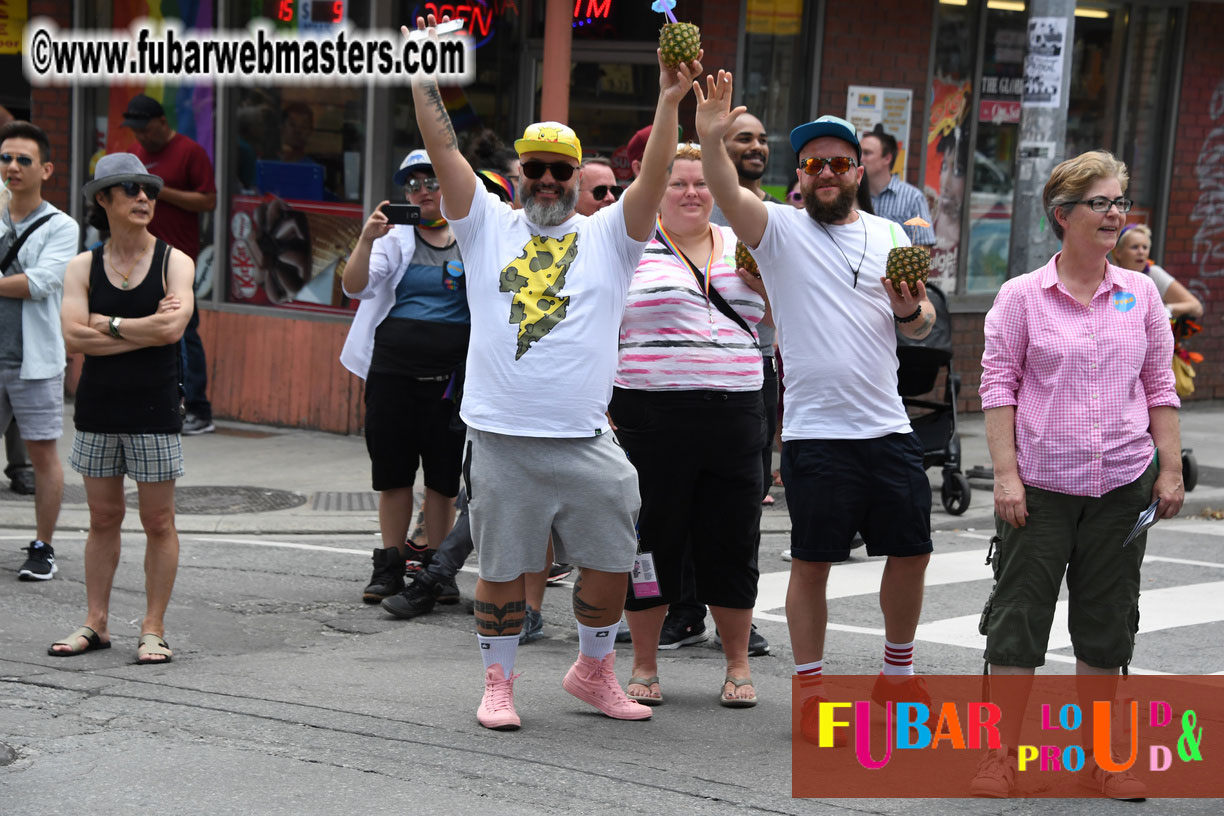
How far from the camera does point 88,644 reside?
6.56 meters

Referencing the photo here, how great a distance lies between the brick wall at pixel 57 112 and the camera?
1369cm

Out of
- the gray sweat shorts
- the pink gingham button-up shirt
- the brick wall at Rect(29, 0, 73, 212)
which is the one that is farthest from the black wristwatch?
the brick wall at Rect(29, 0, 73, 212)

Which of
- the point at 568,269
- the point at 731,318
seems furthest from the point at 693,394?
the point at 568,269

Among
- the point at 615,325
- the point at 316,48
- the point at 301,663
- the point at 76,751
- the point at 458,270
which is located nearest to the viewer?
the point at 76,751

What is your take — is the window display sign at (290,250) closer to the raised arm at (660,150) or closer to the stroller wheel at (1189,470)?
the stroller wheel at (1189,470)

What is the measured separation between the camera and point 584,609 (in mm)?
5789

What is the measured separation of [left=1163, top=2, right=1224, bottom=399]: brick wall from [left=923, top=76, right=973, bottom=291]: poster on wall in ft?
9.39

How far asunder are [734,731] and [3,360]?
13.7 feet

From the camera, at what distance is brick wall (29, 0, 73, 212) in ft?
44.9

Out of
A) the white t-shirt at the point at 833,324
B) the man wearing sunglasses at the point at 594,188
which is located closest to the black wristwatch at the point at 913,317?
the white t-shirt at the point at 833,324

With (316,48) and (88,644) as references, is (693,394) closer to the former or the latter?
(88,644)

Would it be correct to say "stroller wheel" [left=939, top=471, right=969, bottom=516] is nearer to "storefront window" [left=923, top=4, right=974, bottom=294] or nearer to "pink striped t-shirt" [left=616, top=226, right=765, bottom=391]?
"storefront window" [left=923, top=4, right=974, bottom=294]

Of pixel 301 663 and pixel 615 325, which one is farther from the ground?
pixel 615 325

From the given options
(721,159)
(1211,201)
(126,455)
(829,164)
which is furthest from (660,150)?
(1211,201)
